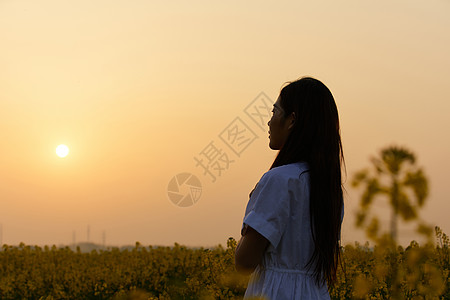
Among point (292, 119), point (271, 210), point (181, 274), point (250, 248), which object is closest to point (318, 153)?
point (292, 119)

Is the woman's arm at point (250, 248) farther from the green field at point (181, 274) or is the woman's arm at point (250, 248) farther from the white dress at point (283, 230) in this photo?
the green field at point (181, 274)

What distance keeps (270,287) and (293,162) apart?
0.52 m

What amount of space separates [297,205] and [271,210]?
14cm

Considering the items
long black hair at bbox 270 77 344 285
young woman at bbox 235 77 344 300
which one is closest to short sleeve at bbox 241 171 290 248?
young woman at bbox 235 77 344 300

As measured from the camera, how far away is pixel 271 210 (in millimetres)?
2092

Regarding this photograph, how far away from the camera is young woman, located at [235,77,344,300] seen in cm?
211

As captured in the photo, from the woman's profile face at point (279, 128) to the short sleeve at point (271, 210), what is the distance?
0.24m

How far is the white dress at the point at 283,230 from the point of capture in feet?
6.89

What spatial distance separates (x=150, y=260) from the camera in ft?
34.5

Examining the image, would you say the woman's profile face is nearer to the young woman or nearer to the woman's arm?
the young woman

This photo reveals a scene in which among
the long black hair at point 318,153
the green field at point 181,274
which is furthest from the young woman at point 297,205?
the green field at point 181,274

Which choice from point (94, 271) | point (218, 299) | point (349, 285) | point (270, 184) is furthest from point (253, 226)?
point (94, 271)

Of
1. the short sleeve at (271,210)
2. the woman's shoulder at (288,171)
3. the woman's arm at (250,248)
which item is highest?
the woman's shoulder at (288,171)

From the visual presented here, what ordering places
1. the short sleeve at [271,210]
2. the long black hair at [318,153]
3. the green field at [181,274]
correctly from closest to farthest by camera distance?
the short sleeve at [271,210]
the long black hair at [318,153]
the green field at [181,274]
